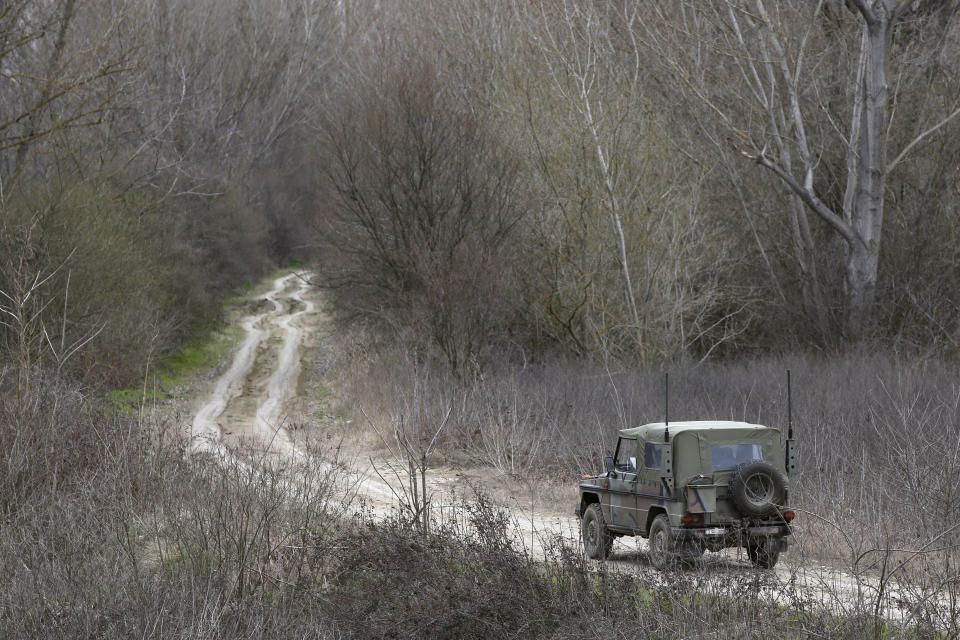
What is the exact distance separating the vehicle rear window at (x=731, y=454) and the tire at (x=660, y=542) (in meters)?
0.75

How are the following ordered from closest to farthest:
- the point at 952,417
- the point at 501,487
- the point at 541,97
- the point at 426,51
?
the point at 952,417 → the point at 501,487 → the point at 541,97 → the point at 426,51

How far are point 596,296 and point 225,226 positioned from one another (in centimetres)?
2583

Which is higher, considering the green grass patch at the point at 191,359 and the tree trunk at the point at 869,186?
the tree trunk at the point at 869,186

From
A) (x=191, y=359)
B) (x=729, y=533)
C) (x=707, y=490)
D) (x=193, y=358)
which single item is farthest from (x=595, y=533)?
(x=193, y=358)

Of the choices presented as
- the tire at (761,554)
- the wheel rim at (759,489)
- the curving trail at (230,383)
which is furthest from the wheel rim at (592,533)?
the curving trail at (230,383)

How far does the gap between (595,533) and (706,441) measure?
1.95 m

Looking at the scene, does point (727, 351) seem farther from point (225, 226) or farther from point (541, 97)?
point (225, 226)

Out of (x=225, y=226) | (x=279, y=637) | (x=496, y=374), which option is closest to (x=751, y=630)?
(x=279, y=637)

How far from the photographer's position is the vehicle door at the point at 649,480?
9969mm

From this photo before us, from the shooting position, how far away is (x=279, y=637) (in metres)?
7.54

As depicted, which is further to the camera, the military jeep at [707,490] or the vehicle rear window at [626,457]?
the vehicle rear window at [626,457]

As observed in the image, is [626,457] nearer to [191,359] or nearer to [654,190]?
[654,190]

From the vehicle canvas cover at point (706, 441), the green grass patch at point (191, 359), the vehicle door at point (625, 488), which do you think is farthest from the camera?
the green grass patch at point (191, 359)

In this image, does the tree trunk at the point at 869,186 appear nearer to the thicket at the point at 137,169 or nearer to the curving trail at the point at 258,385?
the curving trail at the point at 258,385
